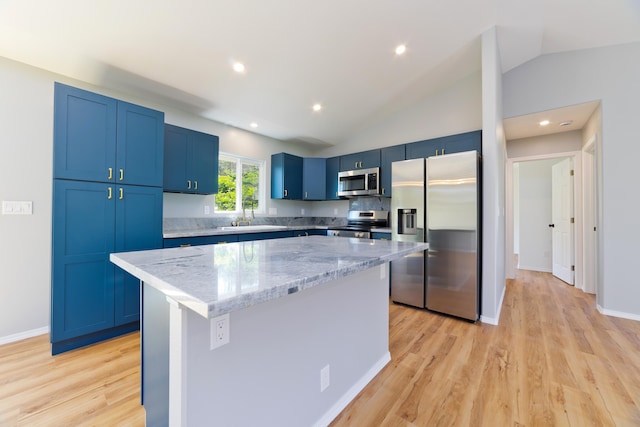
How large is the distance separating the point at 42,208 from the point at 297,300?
2.74 meters

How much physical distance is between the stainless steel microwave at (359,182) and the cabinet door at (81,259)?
3.13m

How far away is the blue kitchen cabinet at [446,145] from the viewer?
3279 millimetres

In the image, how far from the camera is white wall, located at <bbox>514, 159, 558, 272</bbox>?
5160 millimetres

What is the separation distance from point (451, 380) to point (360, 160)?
10.9ft

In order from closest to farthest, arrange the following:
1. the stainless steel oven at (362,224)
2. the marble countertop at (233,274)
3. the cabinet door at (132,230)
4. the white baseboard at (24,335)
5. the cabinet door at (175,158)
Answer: the marble countertop at (233,274) < the white baseboard at (24,335) < the cabinet door at (132,230) < the cabinet door at (175,158) < the stainless steel oven at (362,224)

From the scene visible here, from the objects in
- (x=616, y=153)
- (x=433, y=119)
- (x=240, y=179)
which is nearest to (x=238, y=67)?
(x=240, y=179)

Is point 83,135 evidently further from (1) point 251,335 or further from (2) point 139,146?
(1) point 251,335

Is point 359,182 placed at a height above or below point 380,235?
above

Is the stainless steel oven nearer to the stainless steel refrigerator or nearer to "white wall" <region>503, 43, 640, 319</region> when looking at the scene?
the stainless steel refrigerator

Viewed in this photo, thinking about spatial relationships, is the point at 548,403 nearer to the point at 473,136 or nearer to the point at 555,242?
the point at 473,136

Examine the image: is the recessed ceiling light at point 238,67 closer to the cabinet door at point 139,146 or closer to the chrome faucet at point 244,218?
the cabinet door at point 139,146

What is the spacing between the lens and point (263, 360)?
109 centimetres

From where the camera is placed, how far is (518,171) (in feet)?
18.1

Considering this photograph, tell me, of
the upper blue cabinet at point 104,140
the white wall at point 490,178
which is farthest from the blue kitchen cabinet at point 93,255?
the white wall at point 490,178
